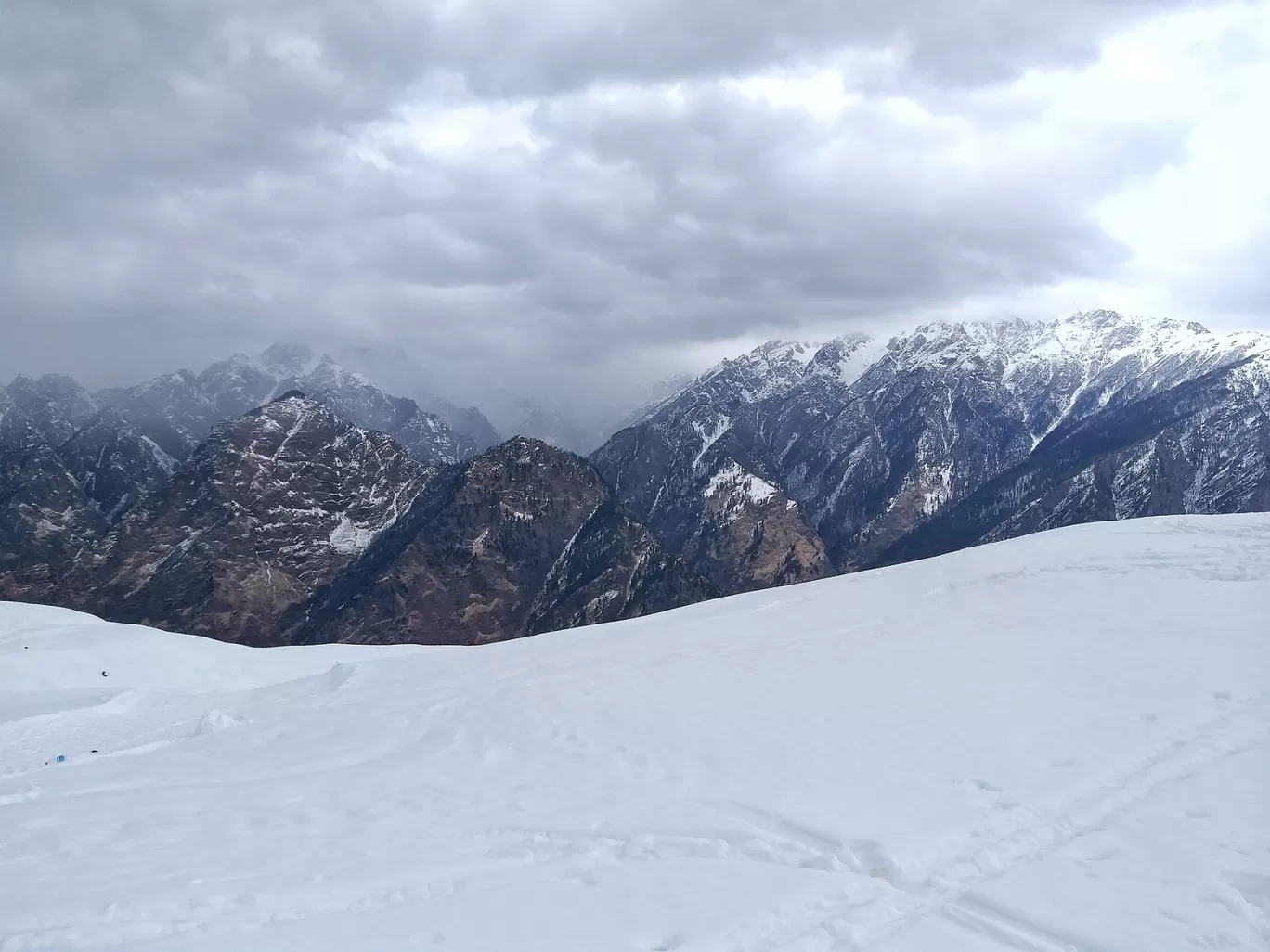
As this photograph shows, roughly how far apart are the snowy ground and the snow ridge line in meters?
0.06

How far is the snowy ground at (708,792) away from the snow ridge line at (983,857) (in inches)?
2.2

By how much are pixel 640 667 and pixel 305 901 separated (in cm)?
1443

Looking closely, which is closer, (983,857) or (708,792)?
(983,857)

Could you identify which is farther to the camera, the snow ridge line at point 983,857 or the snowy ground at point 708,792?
the snowy ground at point 708,792

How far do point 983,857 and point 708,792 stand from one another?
512 centimetres

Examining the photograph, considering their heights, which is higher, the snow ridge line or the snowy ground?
the snow ridge line

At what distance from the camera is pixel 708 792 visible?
15773mm

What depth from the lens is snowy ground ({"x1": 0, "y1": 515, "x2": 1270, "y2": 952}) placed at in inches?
444

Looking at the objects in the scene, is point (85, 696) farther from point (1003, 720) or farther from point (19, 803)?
point (1003, 720)

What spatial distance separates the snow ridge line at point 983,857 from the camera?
35.1ft

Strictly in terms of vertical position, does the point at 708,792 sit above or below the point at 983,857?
below

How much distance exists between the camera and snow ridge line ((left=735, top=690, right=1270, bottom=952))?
10.7 m

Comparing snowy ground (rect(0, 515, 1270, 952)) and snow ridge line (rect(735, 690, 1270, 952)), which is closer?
snow ridge line (rect(735, 690, 1270, 952))

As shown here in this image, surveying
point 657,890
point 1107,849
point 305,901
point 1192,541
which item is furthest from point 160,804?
point 1192,541
